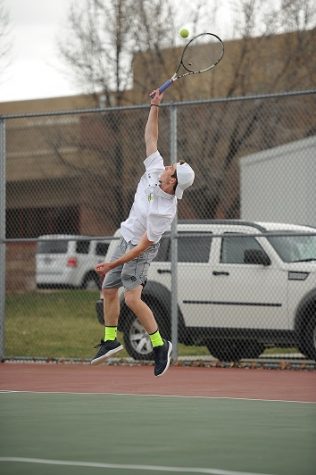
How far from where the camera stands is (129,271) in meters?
11.0

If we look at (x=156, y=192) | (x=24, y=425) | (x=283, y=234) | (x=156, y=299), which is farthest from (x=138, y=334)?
(x=24, y=425)

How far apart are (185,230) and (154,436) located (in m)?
8.11

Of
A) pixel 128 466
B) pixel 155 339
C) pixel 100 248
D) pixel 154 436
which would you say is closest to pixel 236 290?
pixel 155 339

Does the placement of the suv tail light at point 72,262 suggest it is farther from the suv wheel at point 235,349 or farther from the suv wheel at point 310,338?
the suv wheel at point 310,338

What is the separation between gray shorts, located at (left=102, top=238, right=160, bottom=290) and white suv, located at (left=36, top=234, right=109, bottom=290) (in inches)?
321

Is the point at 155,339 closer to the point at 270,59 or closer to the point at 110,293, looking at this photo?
the point at 110,293

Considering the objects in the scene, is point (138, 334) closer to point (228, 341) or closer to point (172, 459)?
point (228, 341)

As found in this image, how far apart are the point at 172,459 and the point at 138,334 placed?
8.88 meters

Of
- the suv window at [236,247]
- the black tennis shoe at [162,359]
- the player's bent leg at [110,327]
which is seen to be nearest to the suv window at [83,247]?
the suv window at [236,247]

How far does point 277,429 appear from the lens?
834 centimetres

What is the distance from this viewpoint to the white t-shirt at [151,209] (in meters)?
10.7

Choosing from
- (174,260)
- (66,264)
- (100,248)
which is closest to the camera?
(174,260)

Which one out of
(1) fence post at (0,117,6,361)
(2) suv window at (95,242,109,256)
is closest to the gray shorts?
(1) fence post at (0,117,6,361)

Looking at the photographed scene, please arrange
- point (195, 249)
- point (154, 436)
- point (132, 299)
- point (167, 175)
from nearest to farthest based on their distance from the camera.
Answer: point (154, 436), point (167, 175), point (132, 299), point (195, 249)
